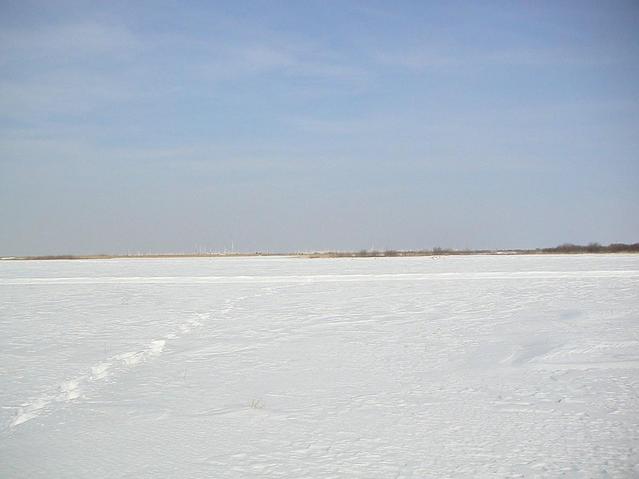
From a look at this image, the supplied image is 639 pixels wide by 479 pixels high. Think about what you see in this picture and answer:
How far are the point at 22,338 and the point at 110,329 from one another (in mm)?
777

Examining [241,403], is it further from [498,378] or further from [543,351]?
[543,351]

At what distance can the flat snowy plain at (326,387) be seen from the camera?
2502 millimetres

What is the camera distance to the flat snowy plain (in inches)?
98.5

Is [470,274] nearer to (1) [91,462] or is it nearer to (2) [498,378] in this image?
(2) [498,378]

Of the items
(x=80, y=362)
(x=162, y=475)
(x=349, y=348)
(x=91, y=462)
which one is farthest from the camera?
(x=349, y=348)

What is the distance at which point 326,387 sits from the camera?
142 inches

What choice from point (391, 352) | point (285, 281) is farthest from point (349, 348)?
point (285, 281)

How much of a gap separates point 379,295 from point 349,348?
3115 millimetres

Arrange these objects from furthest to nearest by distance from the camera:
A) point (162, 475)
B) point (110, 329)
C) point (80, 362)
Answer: point (110, 329) → point (80, 362) → point (162, 475)

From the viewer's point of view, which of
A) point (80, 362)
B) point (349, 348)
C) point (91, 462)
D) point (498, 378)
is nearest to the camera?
point (91, 462)

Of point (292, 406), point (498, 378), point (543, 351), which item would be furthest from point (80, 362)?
point (543, 351)

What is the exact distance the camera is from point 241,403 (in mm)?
3328

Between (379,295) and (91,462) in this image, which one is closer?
(91,462)

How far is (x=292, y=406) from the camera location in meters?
3.24
